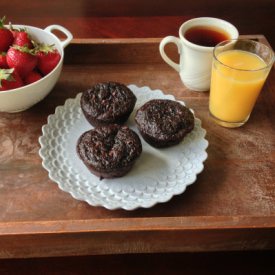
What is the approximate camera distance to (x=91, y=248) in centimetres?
93

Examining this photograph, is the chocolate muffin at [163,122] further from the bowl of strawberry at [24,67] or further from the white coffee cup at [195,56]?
the bowl of strawberry at [24,67]

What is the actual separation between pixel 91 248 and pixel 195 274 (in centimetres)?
Result: 34

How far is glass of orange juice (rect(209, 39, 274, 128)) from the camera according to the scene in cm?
111

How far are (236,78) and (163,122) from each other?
0.25 meters

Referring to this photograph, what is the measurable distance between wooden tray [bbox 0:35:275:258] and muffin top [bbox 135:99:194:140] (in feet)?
0.38

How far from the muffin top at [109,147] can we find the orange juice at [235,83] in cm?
32

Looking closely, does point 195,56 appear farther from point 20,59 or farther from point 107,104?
point 20,59

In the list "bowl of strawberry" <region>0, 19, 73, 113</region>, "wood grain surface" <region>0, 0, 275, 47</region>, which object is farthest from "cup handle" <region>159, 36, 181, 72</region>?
"wood grain surface" <region>0, 0, 275, 47</region>

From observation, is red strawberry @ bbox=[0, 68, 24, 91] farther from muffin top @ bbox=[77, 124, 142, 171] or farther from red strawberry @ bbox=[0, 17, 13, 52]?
muffin top @ bbox=[77, 124, 142, 171]

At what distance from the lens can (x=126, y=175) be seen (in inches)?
40.3

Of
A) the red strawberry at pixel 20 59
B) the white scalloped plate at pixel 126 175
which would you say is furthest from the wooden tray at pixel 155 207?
the red strawberry at pixel 20 59

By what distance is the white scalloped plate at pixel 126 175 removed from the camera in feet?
3.16
